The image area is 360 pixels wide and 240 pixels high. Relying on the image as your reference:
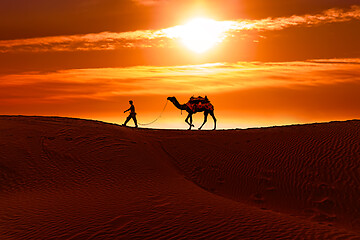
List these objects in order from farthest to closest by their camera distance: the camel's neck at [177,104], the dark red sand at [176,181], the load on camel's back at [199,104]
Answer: the camel's neck at [177,104] → the load on camel's back at [199,104] → the dark red sand at [176,181]

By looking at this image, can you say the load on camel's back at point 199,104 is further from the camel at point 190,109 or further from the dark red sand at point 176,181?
the dark red sand at point 176,181

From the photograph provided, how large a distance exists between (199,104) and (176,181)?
39.7ft

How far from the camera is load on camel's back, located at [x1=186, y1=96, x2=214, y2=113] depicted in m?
30.9

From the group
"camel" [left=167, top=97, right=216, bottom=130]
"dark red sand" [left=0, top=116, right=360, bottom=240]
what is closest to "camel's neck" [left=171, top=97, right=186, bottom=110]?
"camel" [left=167, top=97, right=216, bottom=130]

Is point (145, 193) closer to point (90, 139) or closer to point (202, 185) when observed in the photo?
point (202, 185)

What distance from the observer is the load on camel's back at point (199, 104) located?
3092cm

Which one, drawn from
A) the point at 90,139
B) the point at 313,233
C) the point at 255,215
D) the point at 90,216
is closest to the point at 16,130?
the point at 90,139

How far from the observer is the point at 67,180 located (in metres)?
19.8

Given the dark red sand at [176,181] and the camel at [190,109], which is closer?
the dark red sand at [176,181]

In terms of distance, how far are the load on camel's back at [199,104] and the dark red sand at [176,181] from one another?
225cm

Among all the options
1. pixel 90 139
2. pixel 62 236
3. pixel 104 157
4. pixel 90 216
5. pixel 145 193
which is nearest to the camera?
pixel 62 236

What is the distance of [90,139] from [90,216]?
10.7m

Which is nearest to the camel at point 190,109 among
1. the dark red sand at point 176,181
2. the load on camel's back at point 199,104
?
the load on camel's back at point 199,104

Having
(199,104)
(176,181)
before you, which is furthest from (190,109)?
(176,181)
